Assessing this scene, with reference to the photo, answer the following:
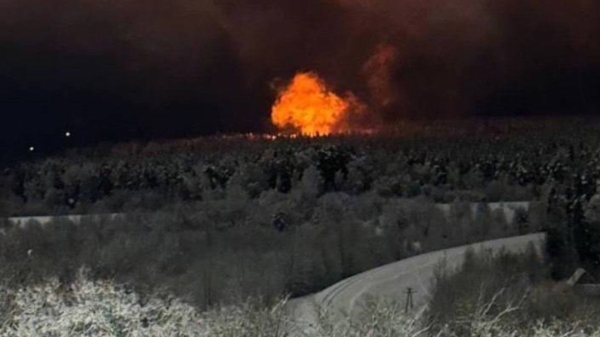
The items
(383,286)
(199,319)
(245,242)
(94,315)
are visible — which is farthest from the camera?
(245,242)

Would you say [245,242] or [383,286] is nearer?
[383,286]

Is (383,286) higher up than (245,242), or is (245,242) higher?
(245,242)

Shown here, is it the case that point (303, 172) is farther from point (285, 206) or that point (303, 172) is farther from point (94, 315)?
point (94, 315)

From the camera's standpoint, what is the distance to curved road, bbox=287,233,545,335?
917 inches

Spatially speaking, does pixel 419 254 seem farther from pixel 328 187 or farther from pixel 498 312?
pixel 328 187

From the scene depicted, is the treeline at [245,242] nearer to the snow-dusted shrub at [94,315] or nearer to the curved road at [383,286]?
the curved road at [383,286]

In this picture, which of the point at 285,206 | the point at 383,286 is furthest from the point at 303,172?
the point at 383,286

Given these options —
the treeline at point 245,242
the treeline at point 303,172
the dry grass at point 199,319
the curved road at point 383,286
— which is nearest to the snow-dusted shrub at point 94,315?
the dry grass at point 199,319

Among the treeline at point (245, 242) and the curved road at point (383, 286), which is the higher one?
the treeline at point (245, 242)

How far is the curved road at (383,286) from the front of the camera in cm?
2330

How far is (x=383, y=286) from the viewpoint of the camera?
28.8 metres

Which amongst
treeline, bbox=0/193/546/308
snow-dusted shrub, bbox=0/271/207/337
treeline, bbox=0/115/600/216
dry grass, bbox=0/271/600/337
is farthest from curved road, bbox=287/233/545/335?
treeline, bbox=0/115/600/216

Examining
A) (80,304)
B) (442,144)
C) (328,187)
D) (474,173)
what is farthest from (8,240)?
(442,144)

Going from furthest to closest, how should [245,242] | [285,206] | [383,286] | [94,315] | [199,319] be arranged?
[285,206] < [245,242] < [383,286] < [94,315] < [199,319]
